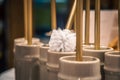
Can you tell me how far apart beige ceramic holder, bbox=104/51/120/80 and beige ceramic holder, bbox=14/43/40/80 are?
16cm

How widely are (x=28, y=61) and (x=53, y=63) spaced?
0.37ft

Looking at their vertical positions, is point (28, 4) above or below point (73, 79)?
above

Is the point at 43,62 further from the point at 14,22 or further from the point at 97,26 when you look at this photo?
the point at 14,22

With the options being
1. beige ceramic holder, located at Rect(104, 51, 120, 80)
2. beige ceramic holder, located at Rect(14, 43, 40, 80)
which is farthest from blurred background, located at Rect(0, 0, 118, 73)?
beige ceramic holder, located at Rect(104, 51, 120, 80)

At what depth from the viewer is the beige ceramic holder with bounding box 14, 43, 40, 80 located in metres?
0.54

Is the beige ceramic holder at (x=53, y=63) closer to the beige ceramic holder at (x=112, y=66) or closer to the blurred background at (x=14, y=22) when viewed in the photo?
the beige ceramic holder at (x=112, y=66)

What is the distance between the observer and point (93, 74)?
38cm

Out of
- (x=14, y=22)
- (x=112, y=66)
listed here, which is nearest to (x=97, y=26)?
(x=112, y=66)

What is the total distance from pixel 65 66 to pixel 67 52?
0.06m

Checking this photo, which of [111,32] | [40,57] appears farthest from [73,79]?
[111,32]

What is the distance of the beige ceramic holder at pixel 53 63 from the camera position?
1.41 feet

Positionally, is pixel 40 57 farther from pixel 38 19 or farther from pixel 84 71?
pixel 38 19

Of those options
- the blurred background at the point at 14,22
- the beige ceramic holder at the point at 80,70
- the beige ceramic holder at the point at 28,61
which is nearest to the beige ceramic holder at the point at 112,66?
the beige ceramic holder at the point at 80,70

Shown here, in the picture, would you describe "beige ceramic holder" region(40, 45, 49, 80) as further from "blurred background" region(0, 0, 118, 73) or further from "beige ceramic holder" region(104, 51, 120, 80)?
"blurred background" region(0, 0, 118, 73)
